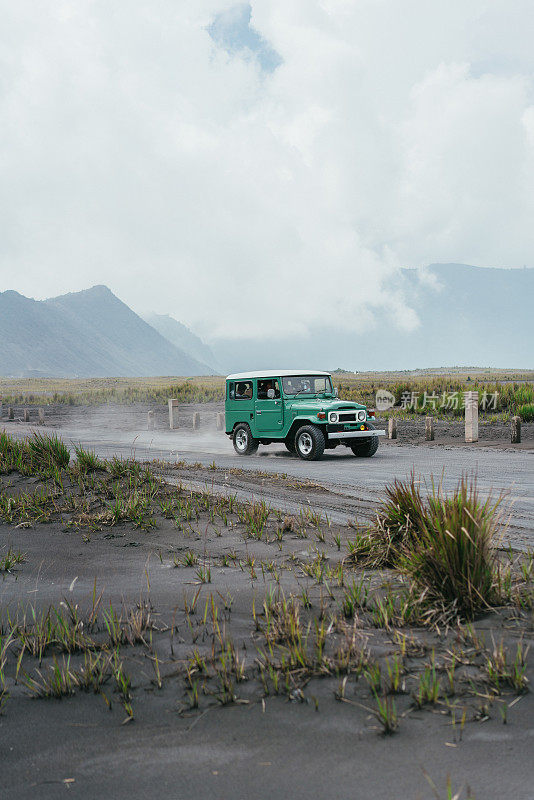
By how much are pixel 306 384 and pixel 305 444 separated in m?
1.77

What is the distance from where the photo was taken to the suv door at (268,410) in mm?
16922

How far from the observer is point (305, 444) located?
643 inches

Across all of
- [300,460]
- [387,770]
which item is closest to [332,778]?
[387,770]

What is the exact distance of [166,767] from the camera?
2873 mm

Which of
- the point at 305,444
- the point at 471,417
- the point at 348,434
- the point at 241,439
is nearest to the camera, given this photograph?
the point at 348,434

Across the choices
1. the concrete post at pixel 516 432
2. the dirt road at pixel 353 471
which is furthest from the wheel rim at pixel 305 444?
the concrete post at pixel 516 432

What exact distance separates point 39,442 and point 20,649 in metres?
8.25

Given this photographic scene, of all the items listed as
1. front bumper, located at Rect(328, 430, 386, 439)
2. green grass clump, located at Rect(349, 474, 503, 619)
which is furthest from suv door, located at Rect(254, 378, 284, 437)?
green grass clump, located at Rect(349, 474, 503, 619)

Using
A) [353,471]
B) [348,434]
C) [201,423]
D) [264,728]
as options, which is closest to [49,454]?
[353,471]

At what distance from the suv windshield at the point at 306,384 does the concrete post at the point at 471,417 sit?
202 inches

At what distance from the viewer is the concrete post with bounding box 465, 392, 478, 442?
66.4ft

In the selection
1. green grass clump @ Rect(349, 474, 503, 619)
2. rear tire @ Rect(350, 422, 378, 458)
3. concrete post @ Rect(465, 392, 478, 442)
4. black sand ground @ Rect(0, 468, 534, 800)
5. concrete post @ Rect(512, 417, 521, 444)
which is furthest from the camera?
concrete post @ Rect(465, 392, 478, 442)

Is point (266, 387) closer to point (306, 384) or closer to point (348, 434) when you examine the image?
point (306, 384)

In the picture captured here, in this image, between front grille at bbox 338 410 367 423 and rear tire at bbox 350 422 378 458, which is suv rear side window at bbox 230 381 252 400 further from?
rear tire at bbox 350 422 378 458
